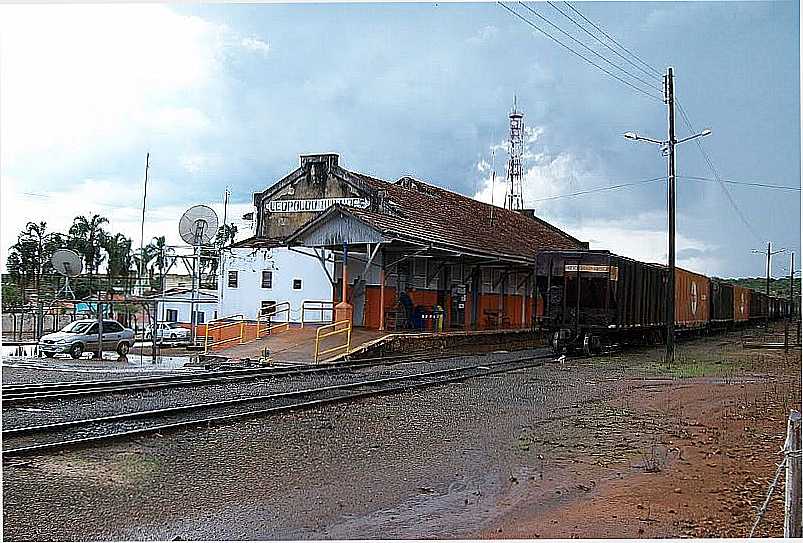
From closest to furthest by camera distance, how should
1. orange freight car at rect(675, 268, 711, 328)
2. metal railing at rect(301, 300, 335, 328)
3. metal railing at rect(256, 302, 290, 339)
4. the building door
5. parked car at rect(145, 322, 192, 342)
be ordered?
metal railing at rect(256, 302, 290, 339), the building door, metal railing at rect(301, 300, 335, 328), orange freight car at rect(675, 268, 711, 328), parked car at rect(145, 322, 192, 342)

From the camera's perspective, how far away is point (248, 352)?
2133cm

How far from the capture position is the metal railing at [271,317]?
2464 centimetres

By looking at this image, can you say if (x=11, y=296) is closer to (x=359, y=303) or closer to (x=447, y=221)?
(x=359, y=303)

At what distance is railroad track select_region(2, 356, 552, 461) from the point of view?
947cm

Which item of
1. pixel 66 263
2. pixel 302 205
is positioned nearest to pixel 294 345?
pixel 66 263

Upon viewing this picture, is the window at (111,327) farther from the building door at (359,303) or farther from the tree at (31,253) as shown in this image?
the tree at (31,253)

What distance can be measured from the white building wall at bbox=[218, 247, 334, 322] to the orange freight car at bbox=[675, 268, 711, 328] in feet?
36.5

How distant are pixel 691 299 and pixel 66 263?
2026 cm

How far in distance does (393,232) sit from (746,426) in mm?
12586

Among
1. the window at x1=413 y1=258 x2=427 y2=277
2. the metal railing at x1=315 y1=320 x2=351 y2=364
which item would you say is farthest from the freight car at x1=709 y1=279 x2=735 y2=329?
the metal railing at x1=315 y1=320 x2=351 y2=364

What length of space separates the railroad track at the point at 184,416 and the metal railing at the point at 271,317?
8.59 metres

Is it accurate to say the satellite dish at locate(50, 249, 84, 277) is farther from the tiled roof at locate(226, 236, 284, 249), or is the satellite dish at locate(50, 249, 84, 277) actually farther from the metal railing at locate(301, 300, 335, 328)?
the metal railing at locate(301, 300, 335, 328)

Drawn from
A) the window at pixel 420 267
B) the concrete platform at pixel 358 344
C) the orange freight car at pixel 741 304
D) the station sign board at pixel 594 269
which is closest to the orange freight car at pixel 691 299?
the station sign board at pixel 594 269

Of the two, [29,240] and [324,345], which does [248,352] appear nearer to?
[324,345]
